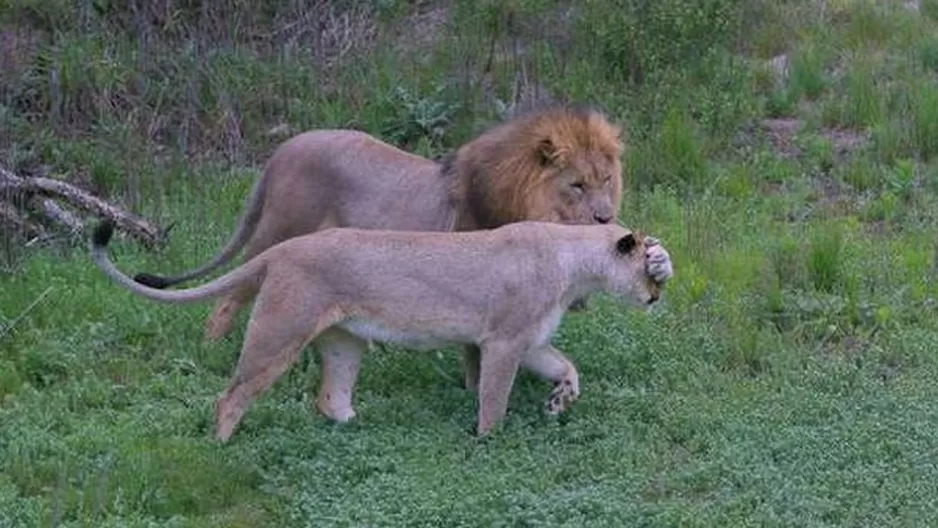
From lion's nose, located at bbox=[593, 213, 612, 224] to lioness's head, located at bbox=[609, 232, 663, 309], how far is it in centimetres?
78

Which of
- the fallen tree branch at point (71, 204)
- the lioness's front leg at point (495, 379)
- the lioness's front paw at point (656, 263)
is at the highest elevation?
the lioness's front paw at point (656, 263)

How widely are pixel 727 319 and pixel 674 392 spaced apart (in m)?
1.00

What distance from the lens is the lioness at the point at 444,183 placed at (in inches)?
350

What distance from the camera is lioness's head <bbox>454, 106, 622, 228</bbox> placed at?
886 centimetres

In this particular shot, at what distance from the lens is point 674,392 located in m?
8.23

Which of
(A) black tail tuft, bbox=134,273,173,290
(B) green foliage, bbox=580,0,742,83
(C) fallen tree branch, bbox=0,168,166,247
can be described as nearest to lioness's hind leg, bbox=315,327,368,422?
(A) black tail tuft, bbox=134,273,173,290

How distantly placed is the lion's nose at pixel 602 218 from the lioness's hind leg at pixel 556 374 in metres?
0.89

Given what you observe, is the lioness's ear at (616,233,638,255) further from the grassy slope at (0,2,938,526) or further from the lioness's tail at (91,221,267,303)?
the lioness's tail at (91,221,267,303)

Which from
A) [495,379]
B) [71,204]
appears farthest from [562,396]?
[71,204]

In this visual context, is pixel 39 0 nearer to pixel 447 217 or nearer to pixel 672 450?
pixel 447 217

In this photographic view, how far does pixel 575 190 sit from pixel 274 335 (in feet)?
6.35

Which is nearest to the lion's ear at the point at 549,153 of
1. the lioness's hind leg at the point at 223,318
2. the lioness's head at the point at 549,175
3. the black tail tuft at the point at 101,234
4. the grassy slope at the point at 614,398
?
the lioness's head at the point at 549,175

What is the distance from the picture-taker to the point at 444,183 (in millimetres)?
9102

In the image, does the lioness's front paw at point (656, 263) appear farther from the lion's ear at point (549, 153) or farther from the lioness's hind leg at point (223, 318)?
the lioness's hind leg at point (223, 318)
